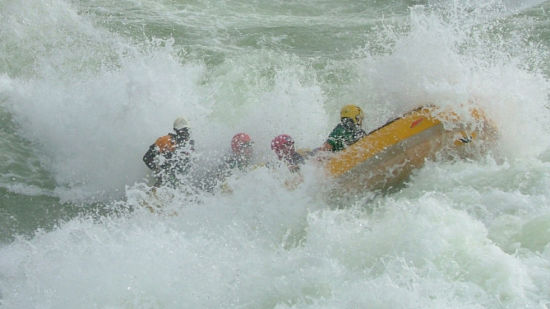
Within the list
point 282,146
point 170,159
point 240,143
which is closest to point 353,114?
point 282,146

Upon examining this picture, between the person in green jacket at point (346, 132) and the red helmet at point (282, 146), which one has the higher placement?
the person in green jacket at point (346, 132)

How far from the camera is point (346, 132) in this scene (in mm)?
7090

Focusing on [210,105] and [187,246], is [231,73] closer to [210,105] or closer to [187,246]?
[210,105]

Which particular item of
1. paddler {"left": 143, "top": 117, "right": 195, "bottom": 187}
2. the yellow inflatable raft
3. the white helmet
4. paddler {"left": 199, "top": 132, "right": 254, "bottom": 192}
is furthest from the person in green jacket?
the white helmet

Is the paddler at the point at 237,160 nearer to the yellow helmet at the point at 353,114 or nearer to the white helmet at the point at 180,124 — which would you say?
the white helmet at the point at 180,124

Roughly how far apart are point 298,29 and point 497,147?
676cm

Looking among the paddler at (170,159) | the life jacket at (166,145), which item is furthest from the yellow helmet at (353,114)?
the life jacket at (166,145)

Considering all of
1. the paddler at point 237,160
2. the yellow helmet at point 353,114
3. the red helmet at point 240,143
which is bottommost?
the paddler at point 237,160

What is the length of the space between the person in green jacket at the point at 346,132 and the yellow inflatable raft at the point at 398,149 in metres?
0.24

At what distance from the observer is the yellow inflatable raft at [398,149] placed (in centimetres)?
662

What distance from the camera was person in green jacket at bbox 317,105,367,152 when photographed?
22.8 feet

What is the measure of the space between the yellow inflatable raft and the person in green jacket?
0.79 feet

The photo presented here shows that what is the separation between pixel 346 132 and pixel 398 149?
71cm

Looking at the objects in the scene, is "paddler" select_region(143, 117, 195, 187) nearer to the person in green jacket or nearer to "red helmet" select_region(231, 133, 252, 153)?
"red helmet" select_region(231, 133, 252, 153)
